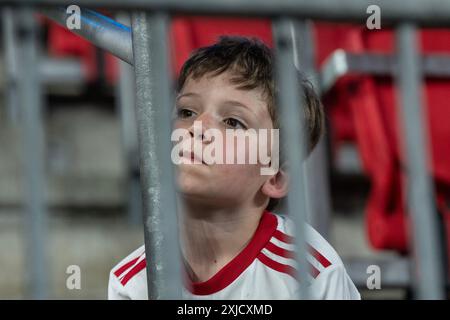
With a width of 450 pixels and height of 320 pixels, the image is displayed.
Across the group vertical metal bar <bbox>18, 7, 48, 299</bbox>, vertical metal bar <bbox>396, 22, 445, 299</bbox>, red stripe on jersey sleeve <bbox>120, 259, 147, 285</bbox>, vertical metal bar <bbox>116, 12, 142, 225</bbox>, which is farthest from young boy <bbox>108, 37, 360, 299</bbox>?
vertical metal bar <bbox>116, 12, 142, 225</bbox>

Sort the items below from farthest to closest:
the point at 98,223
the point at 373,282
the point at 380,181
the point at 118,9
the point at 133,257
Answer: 1. the point at 98,223
2. the point at 380,181
3. the point at 373,282
4. the point at 133,257
5. the point at 118,9

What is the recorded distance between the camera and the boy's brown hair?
69.9 inches

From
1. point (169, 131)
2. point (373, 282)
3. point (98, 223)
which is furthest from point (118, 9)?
point (98, 223)

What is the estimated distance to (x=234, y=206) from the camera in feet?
6.06

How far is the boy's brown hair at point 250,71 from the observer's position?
1.78 metres

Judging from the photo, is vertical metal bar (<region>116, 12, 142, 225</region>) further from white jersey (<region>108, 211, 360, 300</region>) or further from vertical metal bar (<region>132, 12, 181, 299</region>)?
vertical metal bar (<region>132, 12, 181, 299</region>)

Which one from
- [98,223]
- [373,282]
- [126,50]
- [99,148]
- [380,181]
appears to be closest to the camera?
[126,50]

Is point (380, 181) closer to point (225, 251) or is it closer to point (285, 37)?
point (225, 251)

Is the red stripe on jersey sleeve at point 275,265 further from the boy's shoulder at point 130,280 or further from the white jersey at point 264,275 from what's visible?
the boy's shoulder at point 130,280

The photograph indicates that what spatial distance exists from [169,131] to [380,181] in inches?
81.2

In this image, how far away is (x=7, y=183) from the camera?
4.51 m

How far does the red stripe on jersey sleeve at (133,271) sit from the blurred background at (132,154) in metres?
1.15

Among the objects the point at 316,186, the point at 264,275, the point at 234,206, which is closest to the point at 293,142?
the point at 264,275
